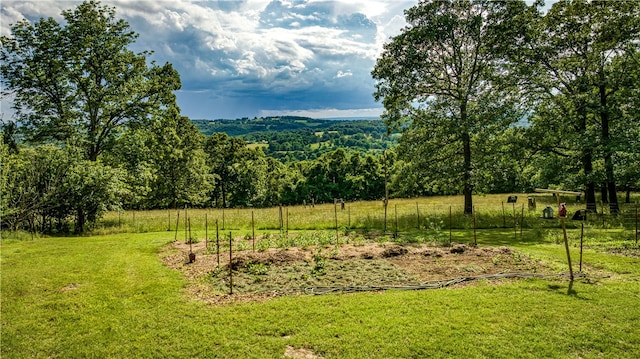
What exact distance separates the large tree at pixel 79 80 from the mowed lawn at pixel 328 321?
1495cm

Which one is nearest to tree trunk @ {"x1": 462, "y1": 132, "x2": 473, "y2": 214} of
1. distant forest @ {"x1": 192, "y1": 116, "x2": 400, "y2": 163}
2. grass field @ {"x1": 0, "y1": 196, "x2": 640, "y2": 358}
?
grass field @ {"x1": 0, "y1": 196, "x2": 640, "y2": 358}

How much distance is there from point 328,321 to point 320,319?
0.61ft

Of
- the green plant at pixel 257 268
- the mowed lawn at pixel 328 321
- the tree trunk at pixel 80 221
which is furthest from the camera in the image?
the tree trunk at pixel 80 221

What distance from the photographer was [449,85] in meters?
22.7

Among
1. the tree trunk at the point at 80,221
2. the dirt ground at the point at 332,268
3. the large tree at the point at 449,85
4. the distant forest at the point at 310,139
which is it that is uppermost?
the distant forest at the point at 310,139

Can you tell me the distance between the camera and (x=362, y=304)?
8.00 metres

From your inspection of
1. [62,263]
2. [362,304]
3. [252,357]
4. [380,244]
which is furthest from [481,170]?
[62,263]

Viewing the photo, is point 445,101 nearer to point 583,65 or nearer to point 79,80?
point 583,65

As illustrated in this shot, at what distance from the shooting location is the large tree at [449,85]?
21.2 metres

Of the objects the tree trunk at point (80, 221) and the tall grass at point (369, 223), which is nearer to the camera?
the tall grass at point (369, 223)

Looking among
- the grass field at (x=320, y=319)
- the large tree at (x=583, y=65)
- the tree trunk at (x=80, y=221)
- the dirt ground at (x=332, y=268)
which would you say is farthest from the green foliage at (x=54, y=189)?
the large tree at (x=583, y=65)

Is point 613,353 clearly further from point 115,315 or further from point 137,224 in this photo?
point 137,224

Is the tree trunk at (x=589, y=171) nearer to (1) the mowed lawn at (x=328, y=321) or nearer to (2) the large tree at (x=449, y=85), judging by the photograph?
(2) the large tree at (x=449, y=85)

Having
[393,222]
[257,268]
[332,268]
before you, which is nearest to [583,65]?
[393,222]
